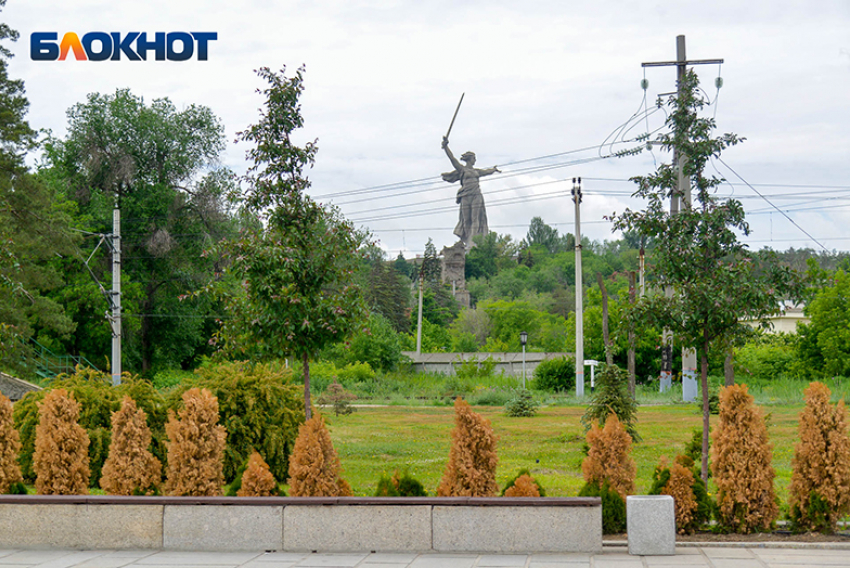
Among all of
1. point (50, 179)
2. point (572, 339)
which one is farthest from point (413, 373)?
point (50, 179)

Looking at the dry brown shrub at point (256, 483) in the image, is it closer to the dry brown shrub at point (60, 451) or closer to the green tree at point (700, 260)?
the dry brown shrub at point (60, 451)

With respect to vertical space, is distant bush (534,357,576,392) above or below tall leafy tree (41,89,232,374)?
below

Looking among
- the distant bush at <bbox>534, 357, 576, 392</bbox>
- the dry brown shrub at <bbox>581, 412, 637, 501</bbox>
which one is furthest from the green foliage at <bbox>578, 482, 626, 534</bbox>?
the distant bush at <bbox>534, 357, 576, 392</bbox>

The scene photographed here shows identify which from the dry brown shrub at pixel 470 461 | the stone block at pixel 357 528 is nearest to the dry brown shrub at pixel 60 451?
the stone block at pixel 357 528

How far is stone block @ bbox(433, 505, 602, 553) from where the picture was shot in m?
8.35

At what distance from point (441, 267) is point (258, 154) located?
328 ft

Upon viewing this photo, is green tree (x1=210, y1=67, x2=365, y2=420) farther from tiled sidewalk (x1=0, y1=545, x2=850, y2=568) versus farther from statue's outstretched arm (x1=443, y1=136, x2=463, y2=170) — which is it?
statue's outstretched arm (x1=443, y1=136, x2=463, y2=170)

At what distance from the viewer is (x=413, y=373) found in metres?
52.2

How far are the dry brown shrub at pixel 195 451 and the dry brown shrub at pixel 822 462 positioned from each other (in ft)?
21.4

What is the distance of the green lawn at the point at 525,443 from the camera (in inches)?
545

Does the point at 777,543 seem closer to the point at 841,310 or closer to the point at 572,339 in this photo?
the point at 841,310

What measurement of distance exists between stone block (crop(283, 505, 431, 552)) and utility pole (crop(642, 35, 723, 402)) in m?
4.42

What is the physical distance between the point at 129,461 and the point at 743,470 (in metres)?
7.10

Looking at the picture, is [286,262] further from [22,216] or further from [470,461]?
[22,216]
